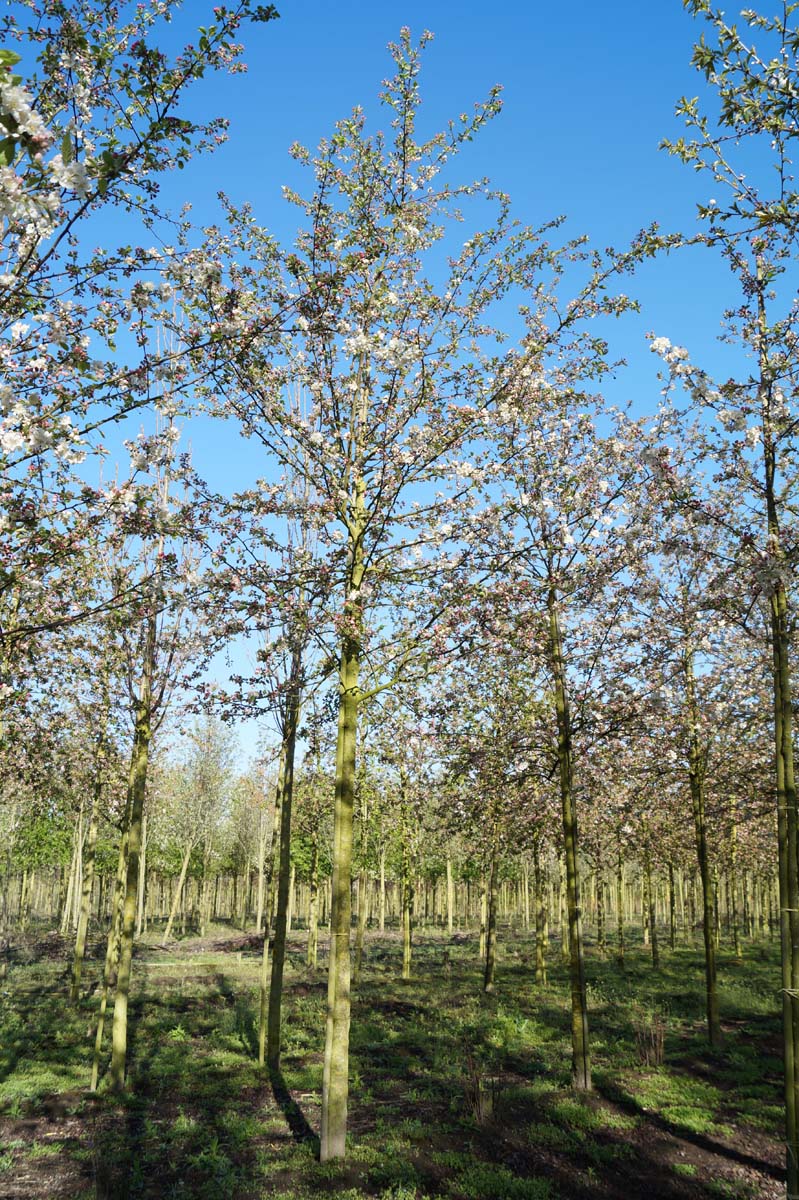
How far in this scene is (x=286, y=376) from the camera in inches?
399

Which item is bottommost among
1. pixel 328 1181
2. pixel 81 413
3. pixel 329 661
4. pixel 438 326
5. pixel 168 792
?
pixel 328 1181

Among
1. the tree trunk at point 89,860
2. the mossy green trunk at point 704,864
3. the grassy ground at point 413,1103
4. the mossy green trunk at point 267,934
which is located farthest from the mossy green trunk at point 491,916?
the tree trunk at point 89,860

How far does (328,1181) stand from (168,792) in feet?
123

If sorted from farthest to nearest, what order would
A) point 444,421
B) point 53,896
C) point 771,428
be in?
1. point 53,896
2. point 444,421
3. point 771,428

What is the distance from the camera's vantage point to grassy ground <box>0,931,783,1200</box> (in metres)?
8.90

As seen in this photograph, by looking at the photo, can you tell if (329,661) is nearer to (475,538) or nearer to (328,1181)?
(475,538)

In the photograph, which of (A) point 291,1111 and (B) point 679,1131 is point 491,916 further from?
(B) point 679,1131

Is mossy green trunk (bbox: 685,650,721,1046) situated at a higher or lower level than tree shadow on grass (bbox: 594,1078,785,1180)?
higher

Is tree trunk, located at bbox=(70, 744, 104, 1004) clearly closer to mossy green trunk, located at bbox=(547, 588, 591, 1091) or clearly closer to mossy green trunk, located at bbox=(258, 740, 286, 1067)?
mossy green trunk, located at bbox=(258, 740, 286, 1067)

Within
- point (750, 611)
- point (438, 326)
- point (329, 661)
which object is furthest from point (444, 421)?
point (750, 611)

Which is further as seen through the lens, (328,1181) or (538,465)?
(538,465)

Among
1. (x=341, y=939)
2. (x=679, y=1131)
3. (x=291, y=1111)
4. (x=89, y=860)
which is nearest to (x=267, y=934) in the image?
(x=291, y=1111)

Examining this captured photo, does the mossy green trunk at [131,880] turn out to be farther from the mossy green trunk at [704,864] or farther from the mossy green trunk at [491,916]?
the mossy green trunk at [491,916]

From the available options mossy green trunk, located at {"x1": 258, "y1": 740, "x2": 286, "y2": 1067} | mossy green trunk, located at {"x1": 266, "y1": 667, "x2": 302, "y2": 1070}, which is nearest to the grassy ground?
mossy green trunk, located at {"x1": 258, "y1": 740, "x2": 286, "y2": 1067}
